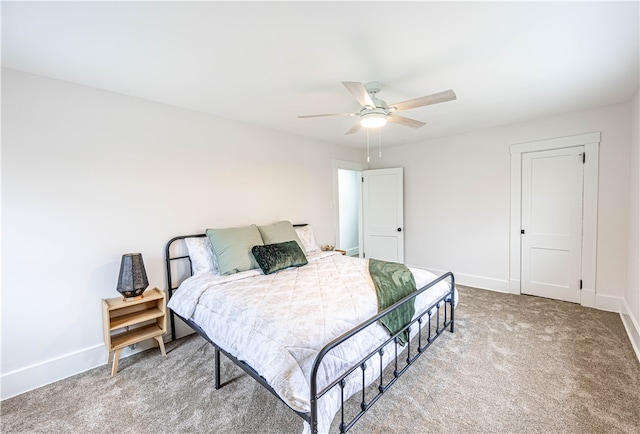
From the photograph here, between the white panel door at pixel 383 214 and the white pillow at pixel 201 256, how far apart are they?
329cm

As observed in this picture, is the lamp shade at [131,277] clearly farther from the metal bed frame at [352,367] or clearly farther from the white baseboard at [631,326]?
the white baseboard at [631,326]

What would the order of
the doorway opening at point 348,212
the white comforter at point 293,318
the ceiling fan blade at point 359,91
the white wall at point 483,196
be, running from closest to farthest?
the white comforter at point 293,318 < the ceiling fan blade at point 359,91 < the white wall at point 483,196 < the doorway opening at point 348,212

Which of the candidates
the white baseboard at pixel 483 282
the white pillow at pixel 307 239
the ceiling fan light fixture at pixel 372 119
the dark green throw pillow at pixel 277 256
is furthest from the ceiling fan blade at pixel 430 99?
the white baseboard at pixel 483 282

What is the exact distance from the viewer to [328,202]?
15.5ft

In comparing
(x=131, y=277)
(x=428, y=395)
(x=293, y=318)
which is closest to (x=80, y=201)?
(x=131, y=277)

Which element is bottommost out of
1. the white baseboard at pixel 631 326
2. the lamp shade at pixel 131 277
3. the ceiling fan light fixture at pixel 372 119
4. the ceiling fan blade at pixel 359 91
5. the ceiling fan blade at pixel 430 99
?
the white baseboard at pixel 631 326

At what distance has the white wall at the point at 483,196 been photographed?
10.5 feet

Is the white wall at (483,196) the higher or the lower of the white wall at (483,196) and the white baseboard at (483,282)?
the higher

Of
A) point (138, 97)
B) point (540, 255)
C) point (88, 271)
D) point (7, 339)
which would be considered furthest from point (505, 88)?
point (7, 339)

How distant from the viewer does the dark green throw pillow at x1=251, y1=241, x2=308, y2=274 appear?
108 inches

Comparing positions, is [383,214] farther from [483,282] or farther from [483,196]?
[483,282]

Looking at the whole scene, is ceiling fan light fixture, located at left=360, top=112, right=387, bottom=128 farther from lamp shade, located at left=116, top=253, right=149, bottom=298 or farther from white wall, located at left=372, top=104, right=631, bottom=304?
white wall, located at left=372, top=104, right=631, bottom=304

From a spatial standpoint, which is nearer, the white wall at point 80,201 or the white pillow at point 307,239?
the white wall at point 80,201

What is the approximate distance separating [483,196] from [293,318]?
381cm
